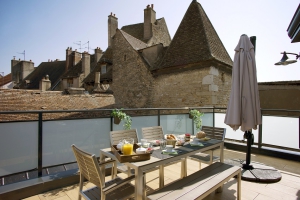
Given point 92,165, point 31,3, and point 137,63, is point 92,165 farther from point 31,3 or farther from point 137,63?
point 137,63

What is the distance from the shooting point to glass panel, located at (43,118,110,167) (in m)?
3.05

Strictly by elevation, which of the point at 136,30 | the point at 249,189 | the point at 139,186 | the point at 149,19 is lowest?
the point at 249,189

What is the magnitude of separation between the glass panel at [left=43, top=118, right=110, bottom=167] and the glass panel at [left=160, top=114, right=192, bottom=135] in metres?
1.78

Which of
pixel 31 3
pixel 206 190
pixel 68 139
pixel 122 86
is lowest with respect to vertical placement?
pixel 206 190

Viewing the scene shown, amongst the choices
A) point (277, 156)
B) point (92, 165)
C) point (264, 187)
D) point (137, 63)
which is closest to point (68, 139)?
point (92, 165)

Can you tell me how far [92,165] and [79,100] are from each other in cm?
981

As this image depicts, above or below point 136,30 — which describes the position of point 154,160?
below

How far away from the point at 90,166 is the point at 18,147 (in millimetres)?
1677

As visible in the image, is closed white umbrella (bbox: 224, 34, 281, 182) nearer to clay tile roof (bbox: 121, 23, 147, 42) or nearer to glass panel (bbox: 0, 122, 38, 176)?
glass panel (bbox: 0, 122, 38, 176)

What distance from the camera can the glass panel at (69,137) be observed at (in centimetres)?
305

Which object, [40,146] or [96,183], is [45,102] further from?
[96,183]

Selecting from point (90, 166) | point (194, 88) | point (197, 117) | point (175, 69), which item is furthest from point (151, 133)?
point (175, 69)

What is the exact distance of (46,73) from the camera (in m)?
26.1

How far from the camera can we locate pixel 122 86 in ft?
42.7
